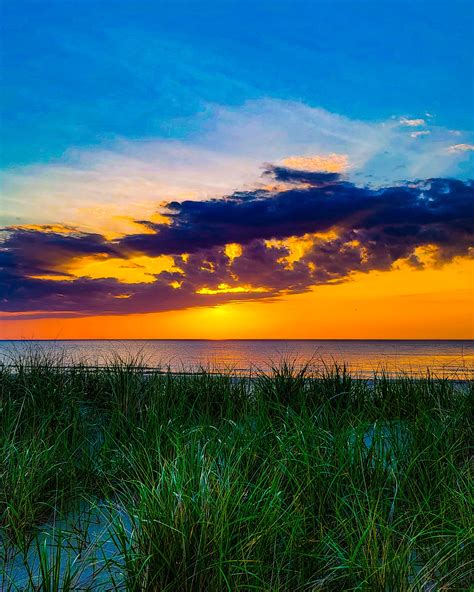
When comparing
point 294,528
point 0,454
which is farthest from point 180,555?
point 0,454

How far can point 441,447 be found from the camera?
4645 millimetres

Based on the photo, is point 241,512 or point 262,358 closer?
point 241,512

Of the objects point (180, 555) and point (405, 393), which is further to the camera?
point (405, 393)

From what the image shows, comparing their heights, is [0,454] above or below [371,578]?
above

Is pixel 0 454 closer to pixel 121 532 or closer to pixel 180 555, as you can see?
pixel 121 532

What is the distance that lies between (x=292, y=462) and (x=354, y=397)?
3.86 meters

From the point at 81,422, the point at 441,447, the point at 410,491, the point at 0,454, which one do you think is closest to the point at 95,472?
the point at 0,454

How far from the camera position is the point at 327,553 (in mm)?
3342

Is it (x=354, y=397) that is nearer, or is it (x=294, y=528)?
(x=294, y=528)

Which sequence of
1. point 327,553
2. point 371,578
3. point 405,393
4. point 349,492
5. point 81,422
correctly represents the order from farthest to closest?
1. point 405,393
2. point 81,422
3. point 349,492
4. point 327,553
5. point 371,578

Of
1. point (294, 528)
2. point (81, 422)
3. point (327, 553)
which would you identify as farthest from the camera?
point (81, 422)

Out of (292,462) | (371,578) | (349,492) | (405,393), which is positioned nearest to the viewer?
(371,578)

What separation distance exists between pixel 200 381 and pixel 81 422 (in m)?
2.34

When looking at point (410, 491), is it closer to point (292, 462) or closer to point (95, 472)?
point (292, 462)
